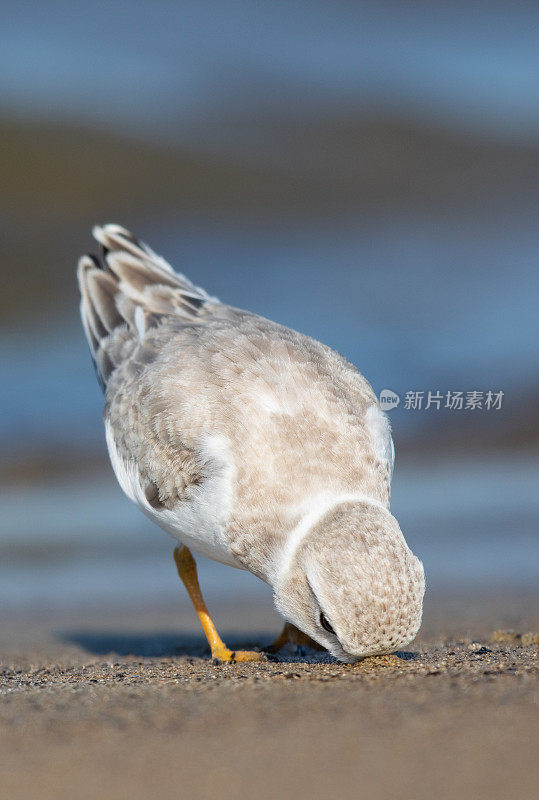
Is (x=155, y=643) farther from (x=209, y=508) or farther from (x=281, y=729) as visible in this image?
(x=281, y=729)

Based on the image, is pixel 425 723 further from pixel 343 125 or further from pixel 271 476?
pixel 343 125

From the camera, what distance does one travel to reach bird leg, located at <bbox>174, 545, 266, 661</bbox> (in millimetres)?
5883

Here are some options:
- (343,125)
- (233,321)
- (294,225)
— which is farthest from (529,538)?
(343,125)

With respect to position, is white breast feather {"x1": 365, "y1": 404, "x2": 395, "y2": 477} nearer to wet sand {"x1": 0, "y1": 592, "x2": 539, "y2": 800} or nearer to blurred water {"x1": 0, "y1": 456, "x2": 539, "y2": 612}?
wet sand {"x1": 0, "y1": 592, "x2": 539, "y2": 800}

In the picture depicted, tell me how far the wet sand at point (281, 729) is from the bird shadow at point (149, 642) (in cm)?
132

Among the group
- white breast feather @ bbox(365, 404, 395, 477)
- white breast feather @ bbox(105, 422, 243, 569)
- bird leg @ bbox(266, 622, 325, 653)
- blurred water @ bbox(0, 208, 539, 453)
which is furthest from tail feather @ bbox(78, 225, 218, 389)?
blurred water @ bbox(0, 208, 539, 453)

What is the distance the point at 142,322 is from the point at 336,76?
62.5 feet

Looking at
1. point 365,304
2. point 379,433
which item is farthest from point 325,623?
point 365,304

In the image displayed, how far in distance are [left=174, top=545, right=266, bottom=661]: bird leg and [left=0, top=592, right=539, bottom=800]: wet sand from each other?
2.38 ft

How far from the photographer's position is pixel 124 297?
7.18 meters

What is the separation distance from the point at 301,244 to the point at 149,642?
12.0 metres

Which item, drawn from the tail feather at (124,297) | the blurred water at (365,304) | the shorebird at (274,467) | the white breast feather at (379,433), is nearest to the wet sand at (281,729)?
the shorebird at (274,467)

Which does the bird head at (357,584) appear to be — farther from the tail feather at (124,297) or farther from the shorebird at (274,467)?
the tail feather at (124,297)

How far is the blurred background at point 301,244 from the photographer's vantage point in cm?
898
